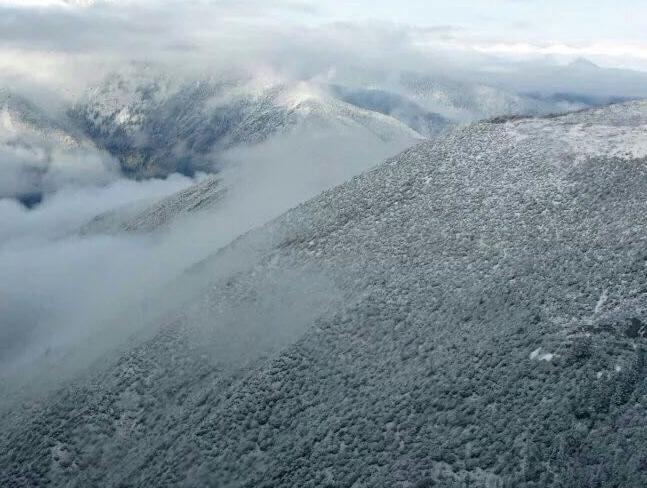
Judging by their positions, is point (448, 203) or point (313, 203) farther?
point (313, 203)

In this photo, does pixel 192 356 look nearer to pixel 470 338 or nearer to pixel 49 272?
pixel 470 338

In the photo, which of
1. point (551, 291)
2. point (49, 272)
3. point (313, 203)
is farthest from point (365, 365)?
point (49, 272)

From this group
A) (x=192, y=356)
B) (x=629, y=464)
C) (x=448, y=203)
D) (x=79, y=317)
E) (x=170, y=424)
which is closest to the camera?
(x=629, y=464)

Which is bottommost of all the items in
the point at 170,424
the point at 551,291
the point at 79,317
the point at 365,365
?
the point at 79,317

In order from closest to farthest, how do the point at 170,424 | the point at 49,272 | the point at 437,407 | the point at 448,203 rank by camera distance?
the point at 437,407 → the point at 170,424 → the point at 448,203 → the point at 49,272

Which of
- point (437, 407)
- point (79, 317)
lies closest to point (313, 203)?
point (437, 407)

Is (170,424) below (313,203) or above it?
below
